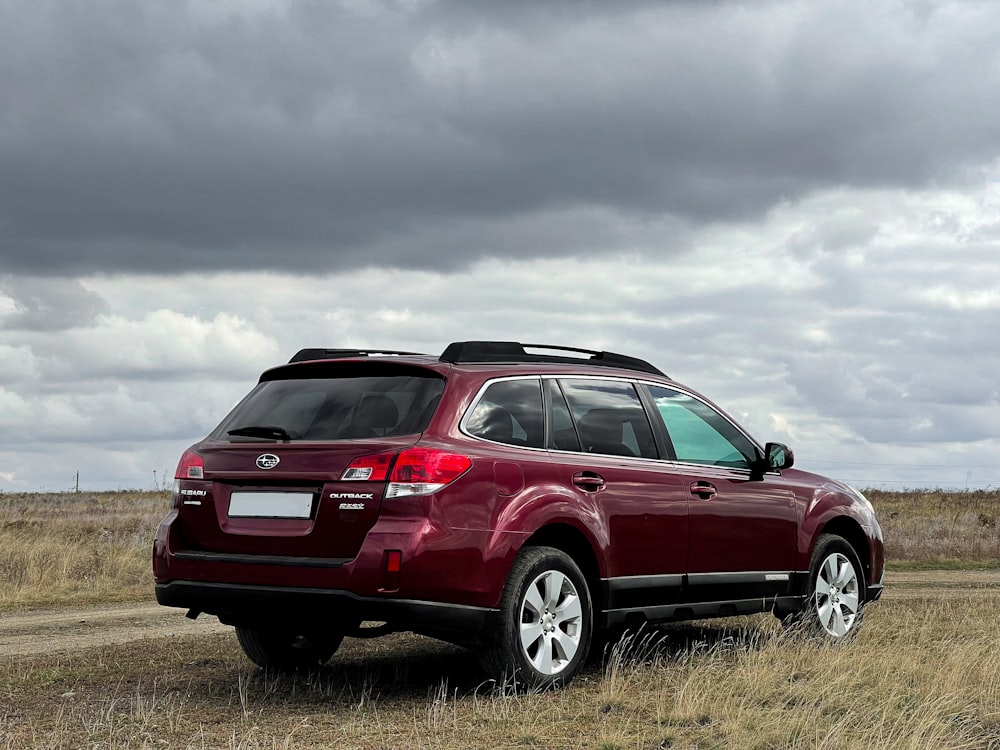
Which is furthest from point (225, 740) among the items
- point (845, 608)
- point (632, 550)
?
point (845, 608)

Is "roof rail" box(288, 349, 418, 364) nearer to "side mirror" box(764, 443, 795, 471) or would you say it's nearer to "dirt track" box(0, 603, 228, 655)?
"side mirror" box(764, 443, 795, 471)

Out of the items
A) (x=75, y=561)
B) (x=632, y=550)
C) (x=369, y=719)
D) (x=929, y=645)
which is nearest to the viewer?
(x=369, y=719)

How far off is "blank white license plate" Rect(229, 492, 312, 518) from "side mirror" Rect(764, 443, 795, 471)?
148 inches

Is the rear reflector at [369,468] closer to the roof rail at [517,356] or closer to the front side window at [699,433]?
the roof rail at [517,356]

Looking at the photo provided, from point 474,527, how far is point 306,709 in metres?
1.42

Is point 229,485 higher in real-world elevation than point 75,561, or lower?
higher

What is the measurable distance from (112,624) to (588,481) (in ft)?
21.6

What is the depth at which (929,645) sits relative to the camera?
29.6 ft

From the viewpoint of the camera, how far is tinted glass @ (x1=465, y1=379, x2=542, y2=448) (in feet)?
22.9

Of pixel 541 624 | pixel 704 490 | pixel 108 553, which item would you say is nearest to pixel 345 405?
pixel 541 624

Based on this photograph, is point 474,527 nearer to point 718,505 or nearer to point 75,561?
point 718,505

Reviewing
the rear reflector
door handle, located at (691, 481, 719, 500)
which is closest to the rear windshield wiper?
the rear reflector

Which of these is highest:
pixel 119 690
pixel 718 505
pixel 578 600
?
pixel 718 505

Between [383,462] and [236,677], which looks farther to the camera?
[236,677]
